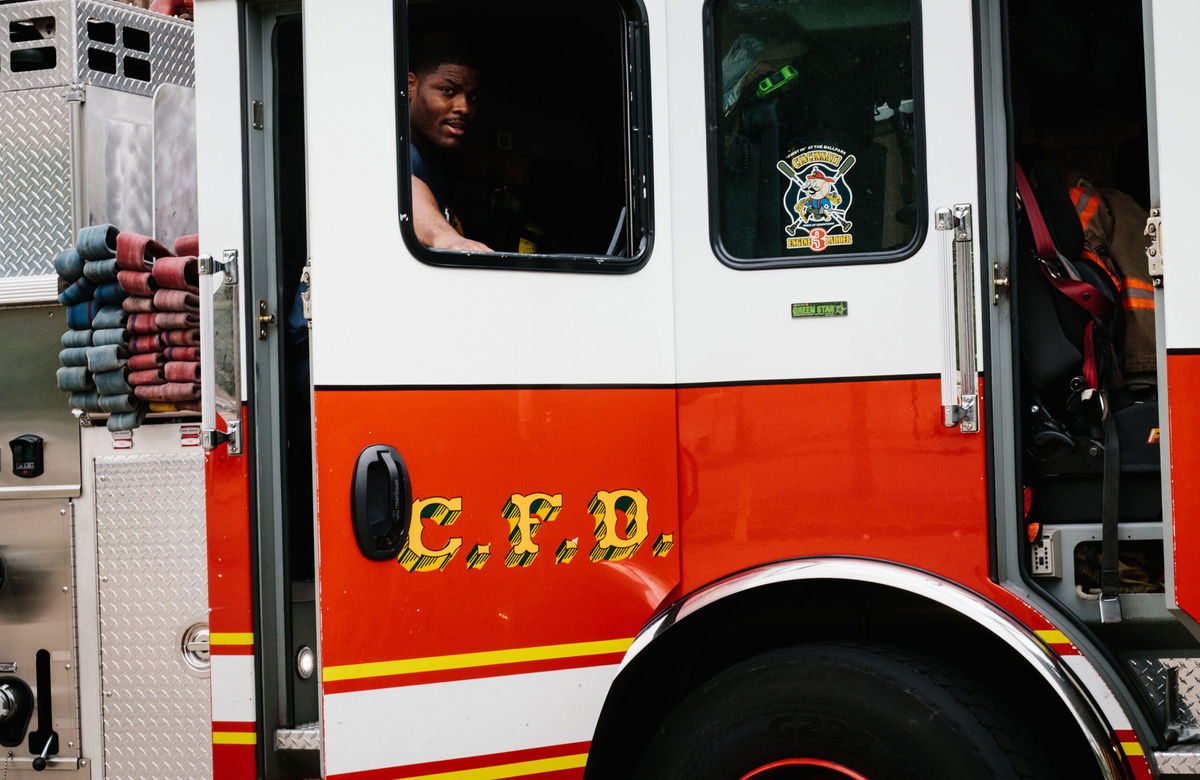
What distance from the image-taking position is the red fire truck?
2.95 meters

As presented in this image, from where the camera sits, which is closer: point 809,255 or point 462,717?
point 462,717

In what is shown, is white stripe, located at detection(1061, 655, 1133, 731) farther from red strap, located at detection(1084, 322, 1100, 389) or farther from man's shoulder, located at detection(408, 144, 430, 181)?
man's shoulder, located at detection(408, 144, 430, 181)

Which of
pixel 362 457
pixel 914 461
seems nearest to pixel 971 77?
pixel 914 461

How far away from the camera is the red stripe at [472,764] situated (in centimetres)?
296

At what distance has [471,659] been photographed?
305 centimetres

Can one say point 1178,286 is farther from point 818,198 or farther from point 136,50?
point 136,50

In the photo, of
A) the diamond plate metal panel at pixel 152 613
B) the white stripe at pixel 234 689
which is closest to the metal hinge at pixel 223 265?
the diamond plate metal panel at pixel 152 613

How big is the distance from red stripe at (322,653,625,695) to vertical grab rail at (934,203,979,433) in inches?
41.9

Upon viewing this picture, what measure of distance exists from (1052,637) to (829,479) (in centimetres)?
65

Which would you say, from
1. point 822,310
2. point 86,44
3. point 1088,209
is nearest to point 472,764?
point 822,310

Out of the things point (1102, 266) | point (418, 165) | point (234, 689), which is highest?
point (418, 165)

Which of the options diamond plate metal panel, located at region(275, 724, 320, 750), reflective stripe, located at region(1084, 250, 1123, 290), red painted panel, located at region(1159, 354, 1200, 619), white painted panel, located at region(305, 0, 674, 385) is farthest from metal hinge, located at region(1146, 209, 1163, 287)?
diamond plate metal panel, located at region(275, 724, 320, 750)

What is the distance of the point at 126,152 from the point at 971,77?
2.87m

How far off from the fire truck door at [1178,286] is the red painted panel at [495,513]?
1204mm
